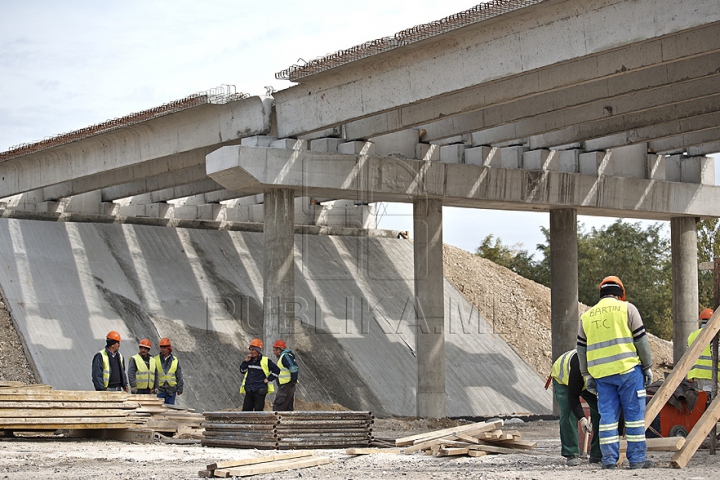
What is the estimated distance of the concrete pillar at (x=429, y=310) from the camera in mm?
24906

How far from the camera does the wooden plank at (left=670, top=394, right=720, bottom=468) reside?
10.3m

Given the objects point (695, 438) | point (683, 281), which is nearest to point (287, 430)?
point (695, 438)

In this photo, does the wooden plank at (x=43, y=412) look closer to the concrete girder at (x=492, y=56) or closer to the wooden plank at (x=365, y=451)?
the wooden plank at (x=365, y=451)

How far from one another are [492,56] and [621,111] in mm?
5299

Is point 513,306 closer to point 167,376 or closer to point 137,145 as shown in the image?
point 137,145

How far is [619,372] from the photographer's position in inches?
410

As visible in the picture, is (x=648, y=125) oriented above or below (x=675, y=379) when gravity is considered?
above

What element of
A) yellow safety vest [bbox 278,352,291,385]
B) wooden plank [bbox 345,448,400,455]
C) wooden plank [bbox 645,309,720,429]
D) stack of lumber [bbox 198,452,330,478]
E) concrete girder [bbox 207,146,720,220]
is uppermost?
concrete girder [bbox 207,146,720,220]

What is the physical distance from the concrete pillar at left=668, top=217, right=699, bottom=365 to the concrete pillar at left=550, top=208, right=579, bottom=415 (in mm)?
3426

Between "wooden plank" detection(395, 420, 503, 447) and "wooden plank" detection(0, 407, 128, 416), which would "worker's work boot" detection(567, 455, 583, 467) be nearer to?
"wooden plank" detection(395, 420, 503, 447)

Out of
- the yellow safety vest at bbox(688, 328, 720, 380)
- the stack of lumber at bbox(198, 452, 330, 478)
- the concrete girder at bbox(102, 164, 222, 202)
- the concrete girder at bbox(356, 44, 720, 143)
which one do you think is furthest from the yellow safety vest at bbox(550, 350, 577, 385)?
the concrete girder at bbox(102, 164, 222, 202)

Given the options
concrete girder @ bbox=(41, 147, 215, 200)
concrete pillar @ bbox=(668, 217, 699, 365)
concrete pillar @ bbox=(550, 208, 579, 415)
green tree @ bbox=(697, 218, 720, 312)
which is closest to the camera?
concrete girder @ bbox=(41, 147, 215, 200)

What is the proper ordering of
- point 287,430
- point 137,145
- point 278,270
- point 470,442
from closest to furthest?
point 470,442 < point 287,430 < point 278,270 < point 137,145

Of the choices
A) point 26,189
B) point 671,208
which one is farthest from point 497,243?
point 26,189
